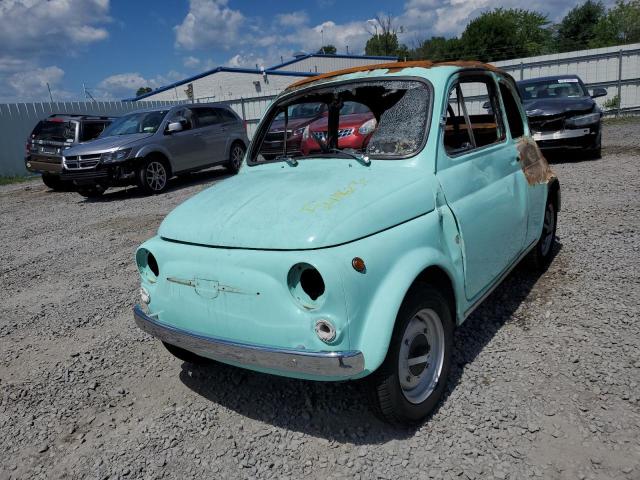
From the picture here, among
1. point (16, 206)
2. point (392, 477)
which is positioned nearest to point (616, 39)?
point (16, 206)

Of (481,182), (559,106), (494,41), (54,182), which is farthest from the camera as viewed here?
(494,41)

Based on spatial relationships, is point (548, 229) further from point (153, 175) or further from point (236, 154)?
point (236, 154)

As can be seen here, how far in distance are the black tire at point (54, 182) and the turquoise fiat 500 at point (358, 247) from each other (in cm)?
1094

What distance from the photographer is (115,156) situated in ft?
33.3

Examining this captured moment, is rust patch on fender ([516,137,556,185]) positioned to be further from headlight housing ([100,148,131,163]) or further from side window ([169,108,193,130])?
side window ([169,108,193,130])

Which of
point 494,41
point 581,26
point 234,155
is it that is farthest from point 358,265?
point 581,26

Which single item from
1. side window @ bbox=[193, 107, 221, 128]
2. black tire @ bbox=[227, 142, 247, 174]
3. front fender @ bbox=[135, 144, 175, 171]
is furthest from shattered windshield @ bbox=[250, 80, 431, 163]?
black tire @ bbox=[227, 142, 247, 174]

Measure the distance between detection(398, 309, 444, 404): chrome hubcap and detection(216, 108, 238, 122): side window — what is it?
35.5 ft

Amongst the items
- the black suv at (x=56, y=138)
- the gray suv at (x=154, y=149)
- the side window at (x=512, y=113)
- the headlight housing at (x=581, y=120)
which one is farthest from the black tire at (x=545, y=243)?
the black suv at (x=56, y=138)

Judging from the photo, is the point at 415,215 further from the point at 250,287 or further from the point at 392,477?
the point at 392,477

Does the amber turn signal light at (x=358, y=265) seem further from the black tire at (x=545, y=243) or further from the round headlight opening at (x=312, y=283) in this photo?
the black tire at (x=545, y=243)

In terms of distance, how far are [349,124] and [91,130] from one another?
9.92 m

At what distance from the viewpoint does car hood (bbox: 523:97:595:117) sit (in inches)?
373

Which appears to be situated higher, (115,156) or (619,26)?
(619,26)
